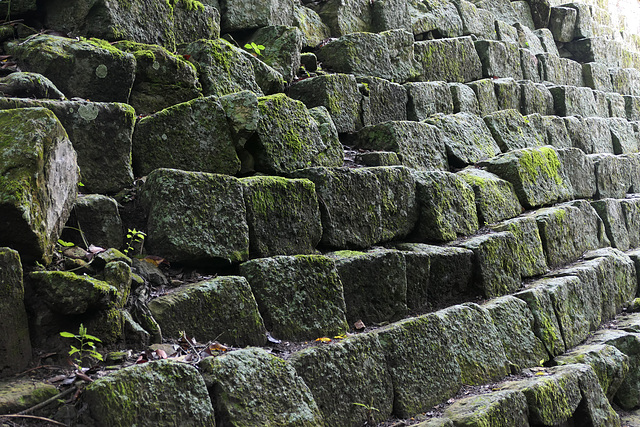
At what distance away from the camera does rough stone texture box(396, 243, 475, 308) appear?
4258mm

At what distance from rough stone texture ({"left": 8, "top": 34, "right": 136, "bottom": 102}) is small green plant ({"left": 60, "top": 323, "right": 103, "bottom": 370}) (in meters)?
1.63

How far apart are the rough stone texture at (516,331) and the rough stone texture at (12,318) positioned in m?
3.02

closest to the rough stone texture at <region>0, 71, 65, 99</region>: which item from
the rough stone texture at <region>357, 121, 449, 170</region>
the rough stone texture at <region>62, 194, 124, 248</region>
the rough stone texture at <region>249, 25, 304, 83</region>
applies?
the rough stone texture at <region>62, 194, 124, 248</region>

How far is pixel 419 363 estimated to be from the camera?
11.5ft

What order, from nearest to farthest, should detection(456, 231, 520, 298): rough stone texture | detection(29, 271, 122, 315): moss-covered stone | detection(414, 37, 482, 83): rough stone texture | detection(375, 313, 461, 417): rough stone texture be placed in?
detection(29, 271, 122, 315): moss-covered stone, detection(375, 313, 461, 417): rough stone texture, detection(456, 231, 520, 298): rough stone texture, detection(414, 37, 482, 83): rough stone texture

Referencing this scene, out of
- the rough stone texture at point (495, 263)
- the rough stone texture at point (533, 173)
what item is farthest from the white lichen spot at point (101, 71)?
the rough stone texture at point (533, 173)

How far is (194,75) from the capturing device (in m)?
4.09

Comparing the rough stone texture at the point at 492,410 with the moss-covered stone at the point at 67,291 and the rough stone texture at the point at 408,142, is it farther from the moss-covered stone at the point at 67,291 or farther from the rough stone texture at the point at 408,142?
the rough stone texture at the point at 408,142

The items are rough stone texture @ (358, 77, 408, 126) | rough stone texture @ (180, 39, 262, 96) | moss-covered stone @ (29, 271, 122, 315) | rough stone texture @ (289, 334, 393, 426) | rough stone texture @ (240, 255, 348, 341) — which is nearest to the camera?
moss-covered stone @ (29, 271, 122, 315)

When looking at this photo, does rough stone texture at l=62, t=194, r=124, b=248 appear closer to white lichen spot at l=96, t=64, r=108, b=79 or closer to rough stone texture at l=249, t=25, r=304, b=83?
white lichen spot at l=96, t=64, r=108, b=79

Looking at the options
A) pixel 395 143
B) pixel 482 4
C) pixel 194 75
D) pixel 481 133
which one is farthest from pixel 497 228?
pixel 482 4

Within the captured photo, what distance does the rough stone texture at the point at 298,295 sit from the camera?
3238mm

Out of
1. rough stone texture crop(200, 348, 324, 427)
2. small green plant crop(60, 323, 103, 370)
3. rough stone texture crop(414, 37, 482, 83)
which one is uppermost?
rough stone texture crop(414, 37, 482, 83)

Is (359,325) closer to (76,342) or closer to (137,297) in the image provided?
(137,297)
